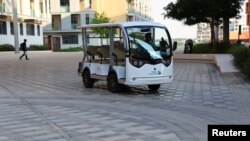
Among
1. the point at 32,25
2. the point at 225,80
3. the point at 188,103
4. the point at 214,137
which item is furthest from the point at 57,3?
the point at 214,137

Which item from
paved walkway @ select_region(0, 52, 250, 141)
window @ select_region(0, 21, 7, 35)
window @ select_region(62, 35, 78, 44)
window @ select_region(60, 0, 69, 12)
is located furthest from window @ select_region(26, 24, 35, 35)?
paved walkway @ select_region(0, 52, 250, 141)

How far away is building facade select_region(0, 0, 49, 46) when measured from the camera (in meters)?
52.5

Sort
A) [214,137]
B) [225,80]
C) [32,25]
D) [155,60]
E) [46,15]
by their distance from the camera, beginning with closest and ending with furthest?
[214,137] < [155,60] < [225,80] < [32,25] < [46,15]

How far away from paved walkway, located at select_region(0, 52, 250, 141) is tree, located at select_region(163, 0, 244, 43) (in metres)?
A: 15.3

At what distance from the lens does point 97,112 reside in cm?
946

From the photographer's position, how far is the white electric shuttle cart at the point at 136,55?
12.0m

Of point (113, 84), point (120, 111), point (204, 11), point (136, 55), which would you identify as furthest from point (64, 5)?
point (120, 111)

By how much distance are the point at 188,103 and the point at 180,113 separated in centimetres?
140

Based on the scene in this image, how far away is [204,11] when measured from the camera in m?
30.2

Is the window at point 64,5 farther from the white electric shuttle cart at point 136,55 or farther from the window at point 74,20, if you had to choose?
the white electric shuttle cart at point 136,55

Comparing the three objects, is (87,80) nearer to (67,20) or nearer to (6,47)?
(6,47)

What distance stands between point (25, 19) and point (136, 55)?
48578 millimetres

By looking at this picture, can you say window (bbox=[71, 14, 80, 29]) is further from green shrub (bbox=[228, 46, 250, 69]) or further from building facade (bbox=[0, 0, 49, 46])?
green shrub (bbox=[228, 46, 250, 69])

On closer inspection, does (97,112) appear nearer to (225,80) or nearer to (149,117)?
(149,117)
